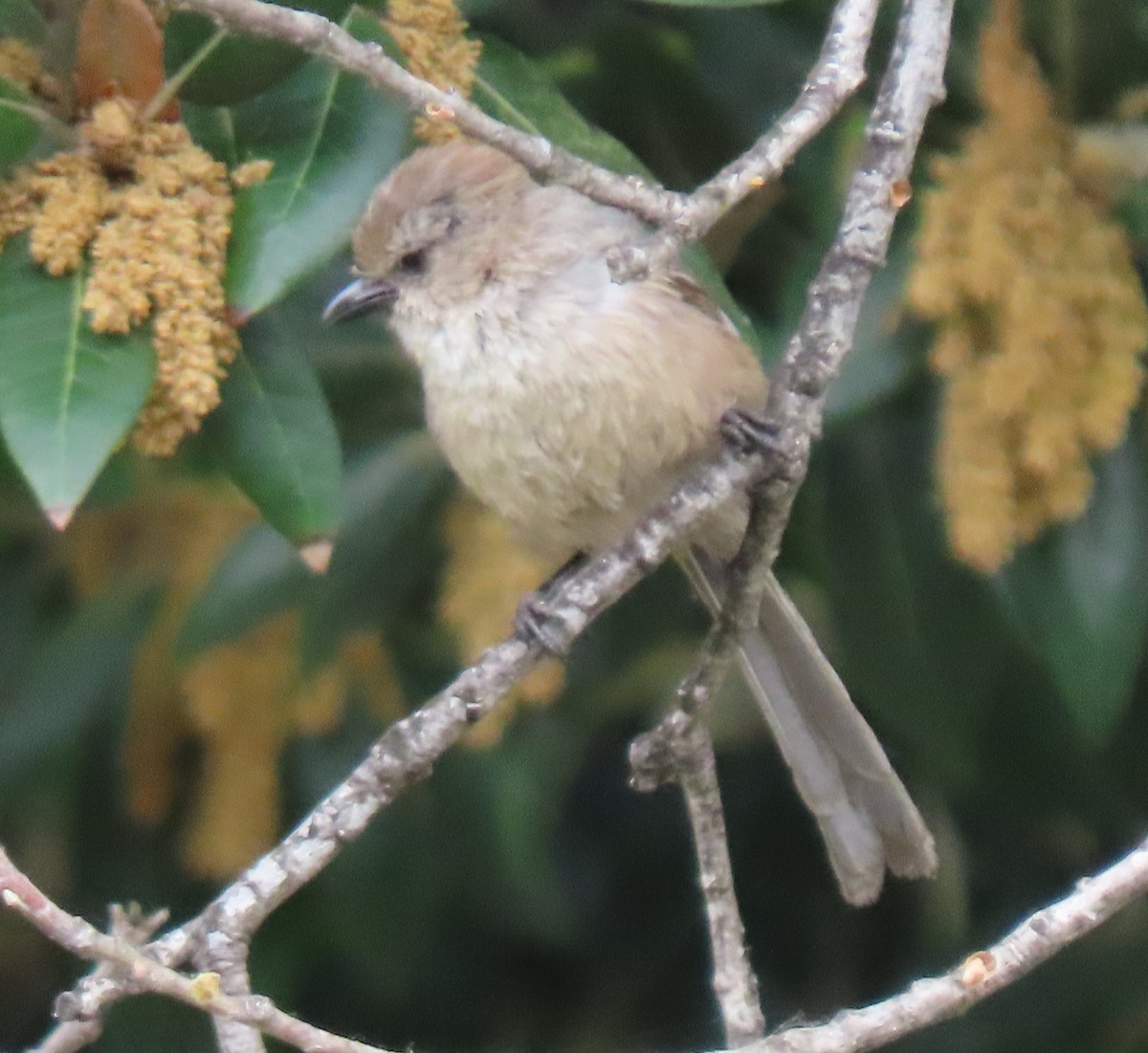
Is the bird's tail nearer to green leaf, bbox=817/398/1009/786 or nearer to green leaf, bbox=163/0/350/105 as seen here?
green leaf, bbox=817/398/1009/786

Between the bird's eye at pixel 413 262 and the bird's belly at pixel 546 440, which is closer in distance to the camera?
the bird's belly at pixel 546 440

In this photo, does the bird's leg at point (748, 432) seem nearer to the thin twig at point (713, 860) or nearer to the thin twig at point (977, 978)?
the thin twig at point (713, 860)

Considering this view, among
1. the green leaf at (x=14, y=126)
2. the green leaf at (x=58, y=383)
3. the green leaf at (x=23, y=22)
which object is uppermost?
the green leaf at (x=23, y=22)

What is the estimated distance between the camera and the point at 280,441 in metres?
2.61

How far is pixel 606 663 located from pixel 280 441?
4.54ft

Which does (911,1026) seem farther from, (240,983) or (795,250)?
(795,250)

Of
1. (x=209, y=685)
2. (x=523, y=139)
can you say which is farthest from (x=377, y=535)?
→ (x=523, y=139)

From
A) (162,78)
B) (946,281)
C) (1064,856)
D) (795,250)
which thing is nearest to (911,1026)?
(946,281)

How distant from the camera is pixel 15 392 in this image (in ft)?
7.57

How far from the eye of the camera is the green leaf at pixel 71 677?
369cm

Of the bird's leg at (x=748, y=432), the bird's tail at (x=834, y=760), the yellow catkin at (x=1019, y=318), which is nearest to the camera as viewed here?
the bird's leg at (x=748, y=432)

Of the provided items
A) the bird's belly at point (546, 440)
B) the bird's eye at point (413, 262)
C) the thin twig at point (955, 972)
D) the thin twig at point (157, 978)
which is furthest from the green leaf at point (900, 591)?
the thin twig at point (157, 978)

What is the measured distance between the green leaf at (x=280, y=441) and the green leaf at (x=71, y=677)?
3.61 feet

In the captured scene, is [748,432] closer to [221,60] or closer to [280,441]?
[280,441]
